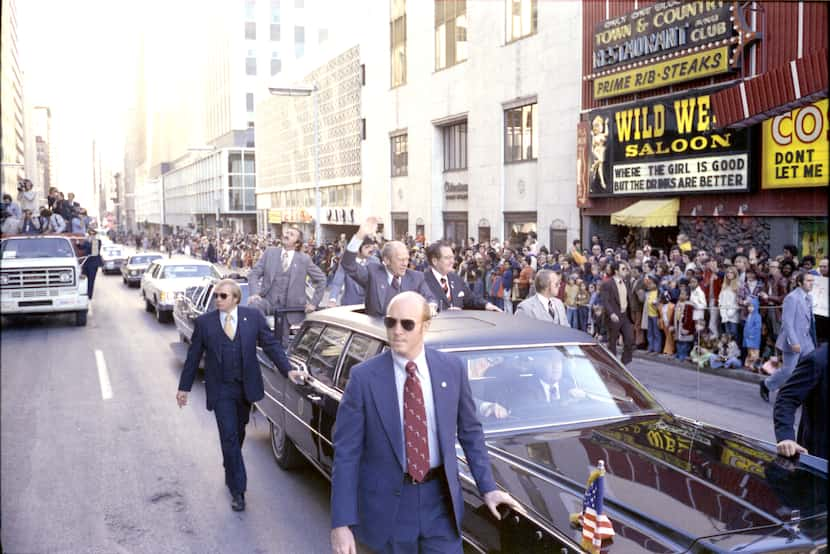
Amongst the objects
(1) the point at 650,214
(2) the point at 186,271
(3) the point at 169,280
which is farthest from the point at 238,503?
(2) the point at 186,271

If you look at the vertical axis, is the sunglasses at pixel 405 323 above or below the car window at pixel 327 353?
above

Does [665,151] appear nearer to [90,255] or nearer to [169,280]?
[169,280]

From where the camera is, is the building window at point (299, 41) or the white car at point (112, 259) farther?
the building window at point (299, 41)

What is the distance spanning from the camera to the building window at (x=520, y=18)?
78.0ft

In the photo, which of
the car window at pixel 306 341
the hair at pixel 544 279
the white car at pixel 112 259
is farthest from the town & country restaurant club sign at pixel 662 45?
the white car at pixel 112 259

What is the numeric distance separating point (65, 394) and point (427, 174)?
72.4ft

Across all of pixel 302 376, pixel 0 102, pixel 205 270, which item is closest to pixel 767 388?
pixel 302 376

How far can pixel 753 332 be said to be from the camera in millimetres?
11578

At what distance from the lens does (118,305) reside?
23.8m

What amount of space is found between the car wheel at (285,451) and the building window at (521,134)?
18.1 metres

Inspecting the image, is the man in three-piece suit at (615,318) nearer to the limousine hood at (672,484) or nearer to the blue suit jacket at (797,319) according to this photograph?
the blue suit jacket at (797,319)

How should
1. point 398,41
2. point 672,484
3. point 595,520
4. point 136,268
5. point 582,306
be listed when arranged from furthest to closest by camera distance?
1. point 398,41
2. point 136,268
3. point 582,306
4. point 672,484
5. point 595,520

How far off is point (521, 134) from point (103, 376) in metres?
16.2

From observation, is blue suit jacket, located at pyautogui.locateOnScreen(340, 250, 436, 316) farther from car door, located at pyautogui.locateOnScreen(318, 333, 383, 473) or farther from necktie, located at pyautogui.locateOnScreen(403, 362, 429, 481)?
necktie, located at pyautogui.locateOnScreen(403, 362, 429, 481)
